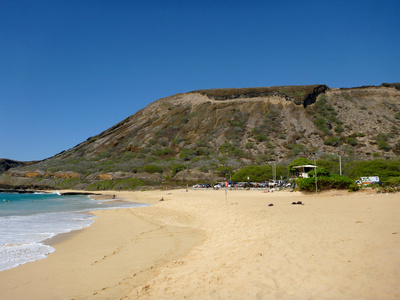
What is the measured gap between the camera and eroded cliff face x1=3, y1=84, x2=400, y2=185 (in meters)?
82.8

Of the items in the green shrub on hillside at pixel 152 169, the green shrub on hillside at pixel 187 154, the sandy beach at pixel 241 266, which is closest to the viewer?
the sandy beach at pixel 241 266

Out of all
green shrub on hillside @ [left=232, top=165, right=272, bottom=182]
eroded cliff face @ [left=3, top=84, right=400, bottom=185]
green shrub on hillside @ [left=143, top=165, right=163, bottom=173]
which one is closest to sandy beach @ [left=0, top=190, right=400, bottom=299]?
green shrub on hillside @ [left=232, top=165, right=272, bottom=182]

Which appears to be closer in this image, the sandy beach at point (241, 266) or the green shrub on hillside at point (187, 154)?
the sandy beach at point (241, 266)

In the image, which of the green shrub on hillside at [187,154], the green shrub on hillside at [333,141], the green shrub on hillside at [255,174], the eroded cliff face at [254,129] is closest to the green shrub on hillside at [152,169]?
the eroded cliff face at [254,129]

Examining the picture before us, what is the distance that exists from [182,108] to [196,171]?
151 feet

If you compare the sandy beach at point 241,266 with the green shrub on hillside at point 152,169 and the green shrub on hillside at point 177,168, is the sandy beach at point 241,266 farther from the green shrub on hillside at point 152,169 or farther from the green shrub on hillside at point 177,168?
the green shrub on hillside at point 152,169

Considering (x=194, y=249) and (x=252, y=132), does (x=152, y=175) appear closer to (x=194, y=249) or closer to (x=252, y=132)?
(x=252, y=132)

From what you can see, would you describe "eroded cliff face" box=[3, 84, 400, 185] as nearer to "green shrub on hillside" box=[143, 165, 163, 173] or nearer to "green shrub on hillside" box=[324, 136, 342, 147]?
"green shrub on hillside" box=[324, 136, 342, 147]

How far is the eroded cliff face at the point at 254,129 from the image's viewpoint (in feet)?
271

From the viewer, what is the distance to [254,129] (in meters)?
94.3

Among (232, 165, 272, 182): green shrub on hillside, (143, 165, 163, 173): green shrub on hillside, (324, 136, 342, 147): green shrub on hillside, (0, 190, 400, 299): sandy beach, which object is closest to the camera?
(0, 190, 400, 299): sandy beach

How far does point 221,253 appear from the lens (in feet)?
25.5

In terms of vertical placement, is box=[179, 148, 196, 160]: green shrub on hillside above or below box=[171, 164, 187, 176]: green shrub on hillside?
above

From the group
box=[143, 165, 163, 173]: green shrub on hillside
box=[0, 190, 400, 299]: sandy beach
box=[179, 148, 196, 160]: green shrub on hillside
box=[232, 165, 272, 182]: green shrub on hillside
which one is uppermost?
box=[179, 148, 196, 160]: green shrub on hillside
